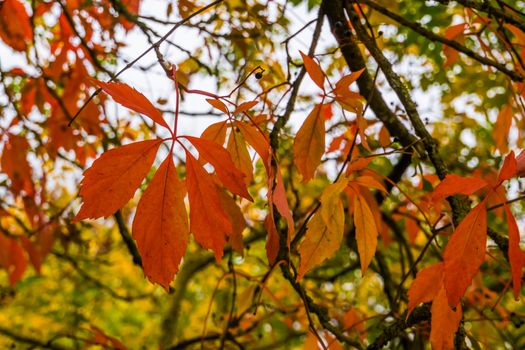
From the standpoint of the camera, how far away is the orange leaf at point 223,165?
65 centimetres

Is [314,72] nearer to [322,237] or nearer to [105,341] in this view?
[322,237]

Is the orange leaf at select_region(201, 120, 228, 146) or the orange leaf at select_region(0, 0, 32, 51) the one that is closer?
the orange leaf at select_region(201, 120, 228, 146)

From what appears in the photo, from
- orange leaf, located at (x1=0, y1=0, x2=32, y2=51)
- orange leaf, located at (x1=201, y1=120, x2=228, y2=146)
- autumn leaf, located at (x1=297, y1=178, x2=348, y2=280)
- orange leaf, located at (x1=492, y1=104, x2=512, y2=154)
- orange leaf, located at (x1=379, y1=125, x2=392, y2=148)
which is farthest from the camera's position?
orange leaf, located at (x1=0, y1=0, x2=32, y2=51)

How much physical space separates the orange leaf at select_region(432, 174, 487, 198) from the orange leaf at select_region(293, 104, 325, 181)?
188mm

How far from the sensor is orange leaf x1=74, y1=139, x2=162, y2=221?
0.62 meters

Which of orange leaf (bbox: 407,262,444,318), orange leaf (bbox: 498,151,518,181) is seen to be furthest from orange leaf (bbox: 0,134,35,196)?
orange leaf (bbox: 498,151,518,181)

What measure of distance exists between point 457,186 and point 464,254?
80 mm

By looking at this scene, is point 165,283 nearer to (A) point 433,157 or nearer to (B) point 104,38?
(A) point 433,157

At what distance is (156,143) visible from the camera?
65cm

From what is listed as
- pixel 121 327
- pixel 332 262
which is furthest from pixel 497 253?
pixel 121 327

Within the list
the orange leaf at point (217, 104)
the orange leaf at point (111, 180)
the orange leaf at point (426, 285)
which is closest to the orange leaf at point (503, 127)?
the orange leaf at point (426, 285)

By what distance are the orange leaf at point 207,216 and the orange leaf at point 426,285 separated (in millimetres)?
283

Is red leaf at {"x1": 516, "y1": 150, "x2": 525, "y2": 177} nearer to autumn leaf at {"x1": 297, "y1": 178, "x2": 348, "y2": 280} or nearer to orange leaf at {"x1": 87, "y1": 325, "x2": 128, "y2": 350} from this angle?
autumn leaf at {"x1": 297, "y1": 178, "x2": 348, "y2": 280}

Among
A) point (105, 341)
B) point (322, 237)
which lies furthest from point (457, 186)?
point (105, 341)
